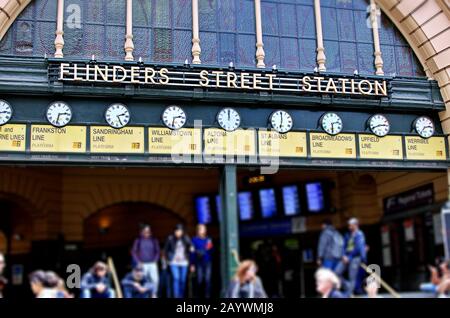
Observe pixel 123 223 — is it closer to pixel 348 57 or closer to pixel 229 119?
pixel 229 119

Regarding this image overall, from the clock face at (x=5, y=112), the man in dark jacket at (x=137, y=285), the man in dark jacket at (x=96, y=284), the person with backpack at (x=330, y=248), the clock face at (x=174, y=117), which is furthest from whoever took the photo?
the clock face at (x=174, y=117)

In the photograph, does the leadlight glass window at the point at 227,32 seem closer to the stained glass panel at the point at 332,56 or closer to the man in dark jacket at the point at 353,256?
the stained glass panel at the point at 332,56

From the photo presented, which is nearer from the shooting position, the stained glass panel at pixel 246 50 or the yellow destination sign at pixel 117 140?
the yellow destination sign at pixel 117 140

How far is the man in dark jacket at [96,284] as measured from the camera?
13438 millimetres

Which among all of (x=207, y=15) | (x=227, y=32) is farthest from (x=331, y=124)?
(x=207, y=15)

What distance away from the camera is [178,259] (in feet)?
54.6

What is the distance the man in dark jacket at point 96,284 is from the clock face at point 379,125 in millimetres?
9346

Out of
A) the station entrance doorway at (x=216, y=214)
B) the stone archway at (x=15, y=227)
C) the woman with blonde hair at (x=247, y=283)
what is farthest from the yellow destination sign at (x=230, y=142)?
the stone archway at (x=15, y=227)

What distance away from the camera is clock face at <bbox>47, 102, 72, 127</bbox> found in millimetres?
16562

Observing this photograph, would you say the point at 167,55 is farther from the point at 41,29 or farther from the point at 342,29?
the point at 342,29

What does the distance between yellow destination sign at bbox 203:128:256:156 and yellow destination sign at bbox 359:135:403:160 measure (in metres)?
3.41

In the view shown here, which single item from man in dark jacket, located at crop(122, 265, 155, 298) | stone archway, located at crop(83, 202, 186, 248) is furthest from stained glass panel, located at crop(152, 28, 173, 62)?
stone archway, located at crop(83, 202, 186, 248)

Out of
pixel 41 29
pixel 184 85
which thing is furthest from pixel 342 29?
pixel 41 29
